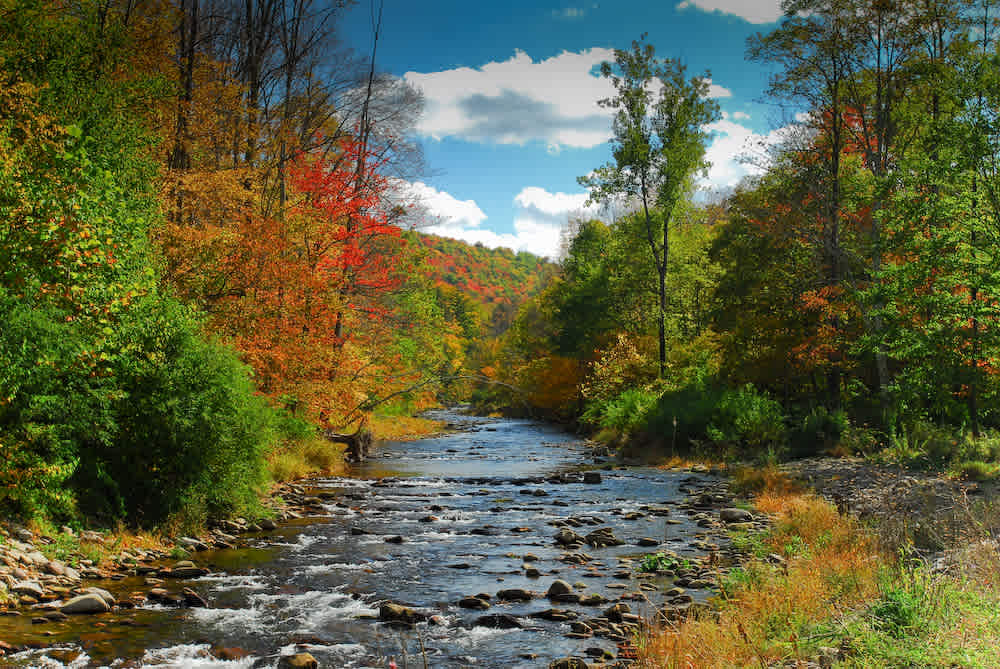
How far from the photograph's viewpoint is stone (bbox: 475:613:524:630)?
806cm

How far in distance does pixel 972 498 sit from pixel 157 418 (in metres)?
14.1

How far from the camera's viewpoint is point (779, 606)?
261 inches

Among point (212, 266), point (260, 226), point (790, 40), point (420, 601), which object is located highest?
point (790, 40)

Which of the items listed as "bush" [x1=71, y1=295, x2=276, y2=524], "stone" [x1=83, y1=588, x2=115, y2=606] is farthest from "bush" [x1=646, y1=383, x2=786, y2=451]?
"stone" [x1=83, y1=588, x2=115, y2=606]

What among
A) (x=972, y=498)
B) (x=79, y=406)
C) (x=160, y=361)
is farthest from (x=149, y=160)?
(x=972, y=498)

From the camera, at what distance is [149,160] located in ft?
46.2

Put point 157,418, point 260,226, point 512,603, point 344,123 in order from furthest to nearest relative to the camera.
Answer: point 344,123, point 260,226, point 157,418, point 512,603

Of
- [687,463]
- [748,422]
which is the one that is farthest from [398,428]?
[748,422]

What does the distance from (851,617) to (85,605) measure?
8.21m

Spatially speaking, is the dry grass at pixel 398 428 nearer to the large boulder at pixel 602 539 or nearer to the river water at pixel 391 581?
the river water at pixel 391 581

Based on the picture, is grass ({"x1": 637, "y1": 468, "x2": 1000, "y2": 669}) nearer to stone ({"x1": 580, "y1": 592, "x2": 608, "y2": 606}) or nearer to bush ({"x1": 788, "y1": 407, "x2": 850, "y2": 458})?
stone ({"x1": 580, "y1": 592, "x2": 608, "y2": 606})

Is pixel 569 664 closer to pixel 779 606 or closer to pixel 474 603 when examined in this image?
pixel 779 606

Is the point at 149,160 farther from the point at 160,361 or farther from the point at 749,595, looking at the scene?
the point at 749,595

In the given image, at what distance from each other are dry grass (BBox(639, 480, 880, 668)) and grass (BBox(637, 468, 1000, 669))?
0.01 m
